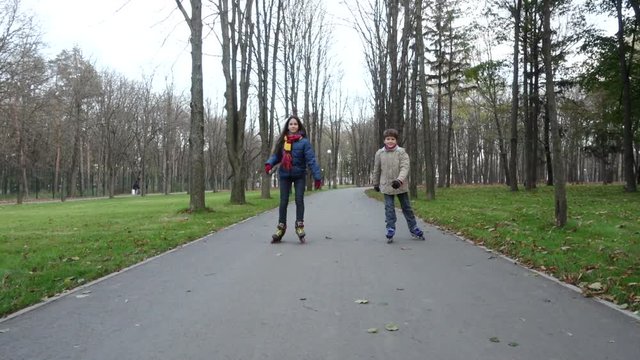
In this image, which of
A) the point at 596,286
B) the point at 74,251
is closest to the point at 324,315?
the point at 596,286

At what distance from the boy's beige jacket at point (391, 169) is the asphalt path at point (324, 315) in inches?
88.5

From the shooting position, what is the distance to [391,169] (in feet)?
30.8

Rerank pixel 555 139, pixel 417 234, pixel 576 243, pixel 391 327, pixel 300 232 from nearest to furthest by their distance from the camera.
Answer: pixel 391 327
pixel 576 243
pixel 300 232
pixel 417 234
pixel 555 139

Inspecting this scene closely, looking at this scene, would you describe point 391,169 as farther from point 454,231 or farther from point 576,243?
point 576,243

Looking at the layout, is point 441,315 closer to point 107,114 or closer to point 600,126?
point 600,126

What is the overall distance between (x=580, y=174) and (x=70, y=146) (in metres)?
61.4

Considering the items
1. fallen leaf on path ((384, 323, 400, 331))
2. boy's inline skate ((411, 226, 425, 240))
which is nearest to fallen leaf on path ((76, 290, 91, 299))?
fallen leaf on path ((384, 323, 400, 331))

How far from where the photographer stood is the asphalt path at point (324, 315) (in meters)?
3.54

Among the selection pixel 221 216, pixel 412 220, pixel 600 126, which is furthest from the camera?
pixel 600 126

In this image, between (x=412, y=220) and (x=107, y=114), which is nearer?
(x=412, y=220)

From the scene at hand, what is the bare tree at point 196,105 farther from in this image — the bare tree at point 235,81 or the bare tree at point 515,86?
the bare tree at point 515,86

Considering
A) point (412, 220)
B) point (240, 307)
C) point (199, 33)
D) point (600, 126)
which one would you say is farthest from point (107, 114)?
point (240, 307)

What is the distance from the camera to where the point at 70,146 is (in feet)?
162

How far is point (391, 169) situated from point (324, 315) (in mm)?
5355
